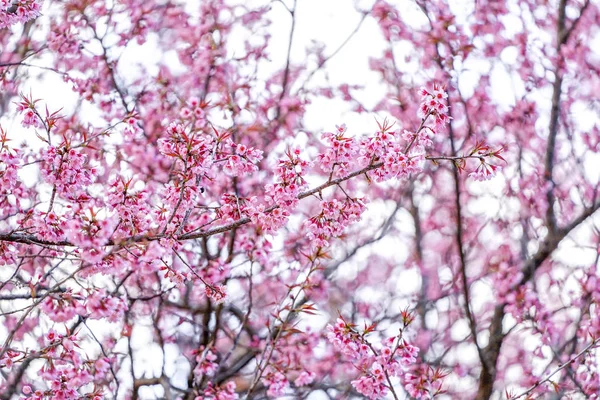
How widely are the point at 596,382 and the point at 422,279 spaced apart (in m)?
2.45

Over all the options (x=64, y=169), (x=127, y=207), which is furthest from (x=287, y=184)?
(x=64, y=169)

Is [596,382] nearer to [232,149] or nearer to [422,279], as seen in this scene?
[422,279]

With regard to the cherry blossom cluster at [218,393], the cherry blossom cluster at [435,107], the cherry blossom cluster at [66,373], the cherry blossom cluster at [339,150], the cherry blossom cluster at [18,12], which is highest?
the cherry blossom cluster at [18,12]

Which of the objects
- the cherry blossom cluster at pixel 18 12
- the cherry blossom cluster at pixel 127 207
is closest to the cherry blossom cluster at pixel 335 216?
the cherry blossom cluster at pixel 127 207

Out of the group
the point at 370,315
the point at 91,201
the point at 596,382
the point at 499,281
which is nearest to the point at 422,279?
the point at 499,281

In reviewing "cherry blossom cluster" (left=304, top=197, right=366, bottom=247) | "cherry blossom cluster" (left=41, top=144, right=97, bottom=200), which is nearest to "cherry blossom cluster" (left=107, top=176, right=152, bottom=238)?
"cherry blossom cluster" (left=41, top=144, right=97, bottom=200)

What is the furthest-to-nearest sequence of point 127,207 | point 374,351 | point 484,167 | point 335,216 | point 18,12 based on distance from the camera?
point 18,12
point 374,351
point 335,216
point 484,167
point 127,207

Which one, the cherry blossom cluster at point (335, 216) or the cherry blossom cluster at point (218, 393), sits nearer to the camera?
the cherry blossom cluster at point (335, 216)

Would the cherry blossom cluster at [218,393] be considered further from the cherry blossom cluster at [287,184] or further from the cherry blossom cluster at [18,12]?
the cherry blossom cluster at [18,12]

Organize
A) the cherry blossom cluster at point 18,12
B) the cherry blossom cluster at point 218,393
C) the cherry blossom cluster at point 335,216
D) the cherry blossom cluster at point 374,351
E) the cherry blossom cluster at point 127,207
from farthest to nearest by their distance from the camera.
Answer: the cherry blossom cluster at point 218,393, the cherry blossom cluster at point 18,12, the cherry blossom cluster at point 374,351, the cherry blossom cluster at point 335,216, the cherry blossom cluster at point 127,207

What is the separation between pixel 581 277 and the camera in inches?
304

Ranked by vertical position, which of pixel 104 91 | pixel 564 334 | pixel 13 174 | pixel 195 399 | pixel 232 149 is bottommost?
pixel 195 399

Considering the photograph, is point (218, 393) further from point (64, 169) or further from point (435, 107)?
point (435, 107)

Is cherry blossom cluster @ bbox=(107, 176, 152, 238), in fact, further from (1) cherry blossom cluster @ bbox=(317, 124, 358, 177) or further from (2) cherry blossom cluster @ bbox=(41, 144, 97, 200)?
(1) cherry blossom cluster @ bbox=(317, 124, 358, 177)
